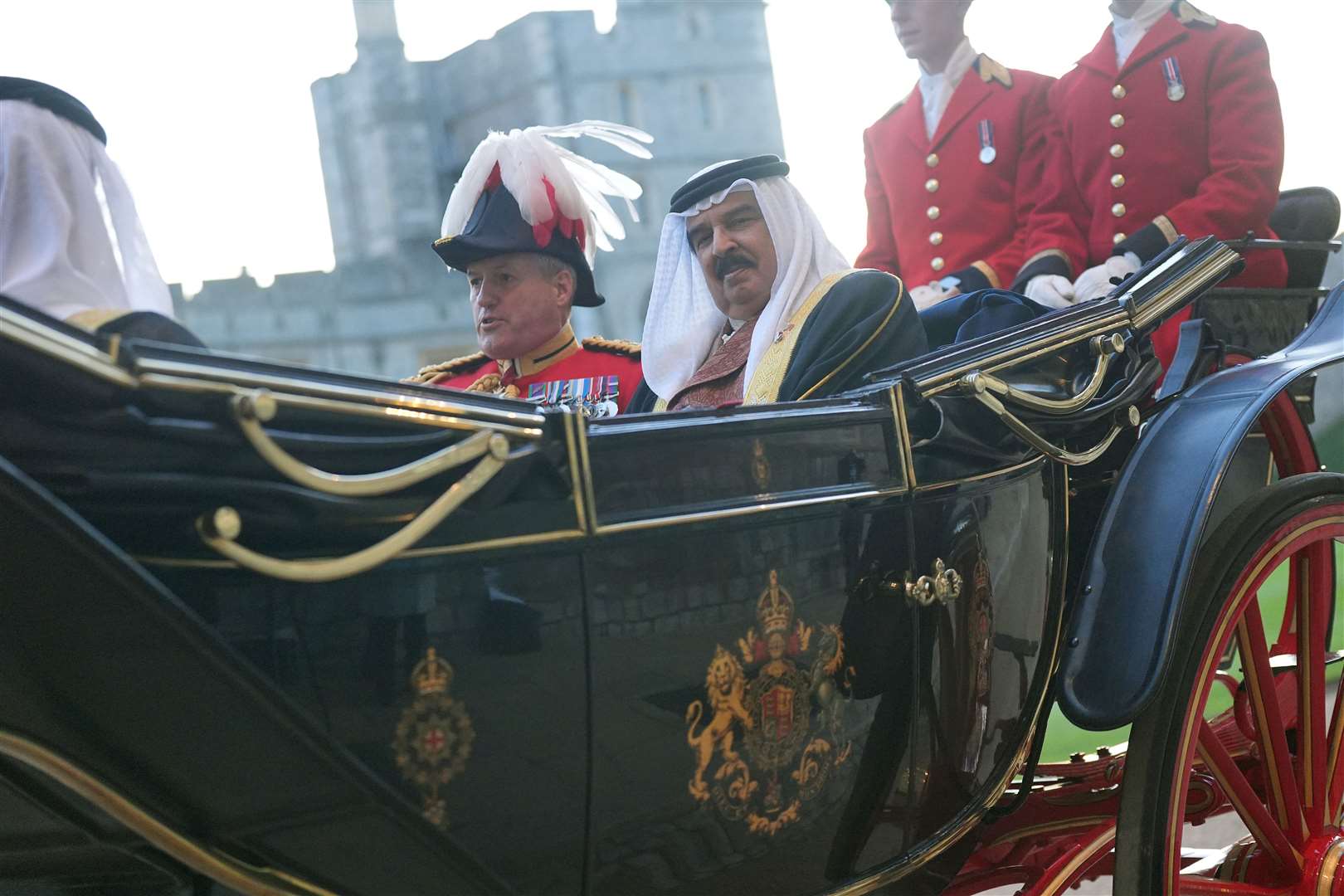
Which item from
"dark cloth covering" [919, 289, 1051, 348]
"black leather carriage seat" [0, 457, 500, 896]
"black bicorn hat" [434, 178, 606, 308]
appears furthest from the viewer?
"black bicorn hat" [434, 178, 606, 308]

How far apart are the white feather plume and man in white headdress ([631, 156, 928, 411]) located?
1.32ft

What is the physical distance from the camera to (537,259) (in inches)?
107

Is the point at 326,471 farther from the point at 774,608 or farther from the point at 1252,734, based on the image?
the point at 1252,734

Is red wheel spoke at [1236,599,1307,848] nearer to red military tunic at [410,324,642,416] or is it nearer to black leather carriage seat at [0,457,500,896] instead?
Answer: black leather carriage seat at [0,457,500,896]

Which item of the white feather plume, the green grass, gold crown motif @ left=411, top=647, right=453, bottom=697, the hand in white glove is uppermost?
the white feather plume

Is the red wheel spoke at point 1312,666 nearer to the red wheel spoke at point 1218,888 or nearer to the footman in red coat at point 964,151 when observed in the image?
the red wheel spoke at point 1218,888

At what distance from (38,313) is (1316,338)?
1921mm

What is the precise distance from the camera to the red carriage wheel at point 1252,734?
5.17 ft

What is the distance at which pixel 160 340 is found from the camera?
111 centimetres

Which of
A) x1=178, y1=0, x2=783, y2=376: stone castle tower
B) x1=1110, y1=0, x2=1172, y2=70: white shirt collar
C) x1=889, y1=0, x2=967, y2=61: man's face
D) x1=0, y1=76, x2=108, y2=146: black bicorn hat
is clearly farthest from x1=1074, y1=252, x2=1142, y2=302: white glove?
x1=178, y1=0, x2=783, y2=376: stone castle tower

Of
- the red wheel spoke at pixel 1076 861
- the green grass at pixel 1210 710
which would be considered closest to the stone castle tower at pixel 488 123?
the green grass at pixel 1210 710

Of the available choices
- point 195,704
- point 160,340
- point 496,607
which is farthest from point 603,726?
point 160,340

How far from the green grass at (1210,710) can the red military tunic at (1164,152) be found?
906mm

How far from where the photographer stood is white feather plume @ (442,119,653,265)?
2.60 meters
